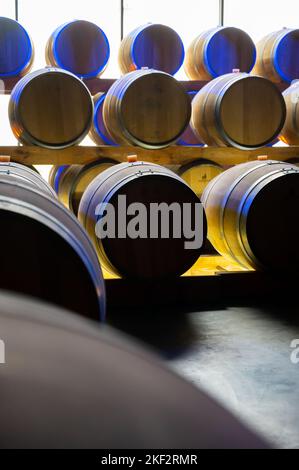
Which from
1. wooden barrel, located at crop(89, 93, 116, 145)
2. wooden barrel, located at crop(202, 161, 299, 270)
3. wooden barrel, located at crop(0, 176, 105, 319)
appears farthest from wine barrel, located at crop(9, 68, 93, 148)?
wooden barrel, located at crop(0, 176, 105, 319)

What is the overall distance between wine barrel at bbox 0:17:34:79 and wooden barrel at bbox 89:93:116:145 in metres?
0.87

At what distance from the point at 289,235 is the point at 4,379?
4066mm

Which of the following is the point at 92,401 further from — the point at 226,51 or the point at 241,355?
the point at 226,51

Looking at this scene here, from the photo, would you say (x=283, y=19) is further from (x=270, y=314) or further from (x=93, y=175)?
(x=270, y=314)

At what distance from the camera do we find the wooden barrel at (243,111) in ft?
16.7

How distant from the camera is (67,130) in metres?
4.94

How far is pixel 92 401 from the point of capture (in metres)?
0.38

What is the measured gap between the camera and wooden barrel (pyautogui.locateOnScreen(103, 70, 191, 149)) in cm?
498

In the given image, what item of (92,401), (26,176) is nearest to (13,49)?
(26,176)

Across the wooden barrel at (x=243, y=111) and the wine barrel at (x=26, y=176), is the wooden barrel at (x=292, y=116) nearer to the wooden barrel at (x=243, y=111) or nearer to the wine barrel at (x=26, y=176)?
the wooden barrel at (x=243, y=111)

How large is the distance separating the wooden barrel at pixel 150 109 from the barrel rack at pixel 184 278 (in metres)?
0.11

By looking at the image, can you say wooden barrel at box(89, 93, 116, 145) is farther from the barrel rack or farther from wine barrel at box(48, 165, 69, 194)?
the barrel rack

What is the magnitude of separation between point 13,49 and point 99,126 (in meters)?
1.20

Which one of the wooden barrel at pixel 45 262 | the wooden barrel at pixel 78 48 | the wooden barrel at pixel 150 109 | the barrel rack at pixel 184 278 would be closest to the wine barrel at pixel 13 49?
the wooden barrel at pixel 78 48
